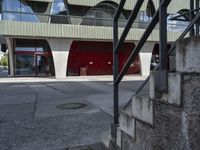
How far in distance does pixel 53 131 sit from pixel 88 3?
20471 mm

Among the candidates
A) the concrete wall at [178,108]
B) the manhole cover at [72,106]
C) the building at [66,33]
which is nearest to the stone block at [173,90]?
the concrete wall at [178,108]

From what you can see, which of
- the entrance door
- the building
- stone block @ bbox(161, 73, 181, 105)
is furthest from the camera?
the entrance door

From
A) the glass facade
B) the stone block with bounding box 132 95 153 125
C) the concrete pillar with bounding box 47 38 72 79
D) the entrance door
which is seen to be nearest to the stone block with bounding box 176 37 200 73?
the stone block with bounding box 132 95 153 125

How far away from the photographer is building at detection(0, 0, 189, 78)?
22562 millimetres

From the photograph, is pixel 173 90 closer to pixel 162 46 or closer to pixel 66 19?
pixel 162 46

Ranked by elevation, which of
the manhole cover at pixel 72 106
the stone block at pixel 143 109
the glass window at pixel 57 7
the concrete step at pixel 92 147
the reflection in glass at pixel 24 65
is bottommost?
the concrete step at pixel 92 147

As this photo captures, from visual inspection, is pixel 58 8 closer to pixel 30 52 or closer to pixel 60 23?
pixel 60 23

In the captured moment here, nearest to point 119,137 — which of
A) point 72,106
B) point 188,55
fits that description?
point 188,55

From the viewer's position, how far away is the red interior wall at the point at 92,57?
95.6ft

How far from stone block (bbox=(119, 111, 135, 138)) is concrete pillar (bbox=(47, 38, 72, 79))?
21022 mm

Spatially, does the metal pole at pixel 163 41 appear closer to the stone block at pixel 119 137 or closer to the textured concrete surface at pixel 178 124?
the textured concrete surface at pixel 178 124

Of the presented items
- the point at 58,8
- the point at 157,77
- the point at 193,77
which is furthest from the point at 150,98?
the point at 58,8

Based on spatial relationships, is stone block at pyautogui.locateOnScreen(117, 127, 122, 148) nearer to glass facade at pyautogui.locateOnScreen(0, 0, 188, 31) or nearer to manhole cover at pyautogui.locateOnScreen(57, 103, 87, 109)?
manhole cover at pyautogui.locateOnScreen(57, 103, 87, 109)

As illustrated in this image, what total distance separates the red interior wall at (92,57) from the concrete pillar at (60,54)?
4.41 m
